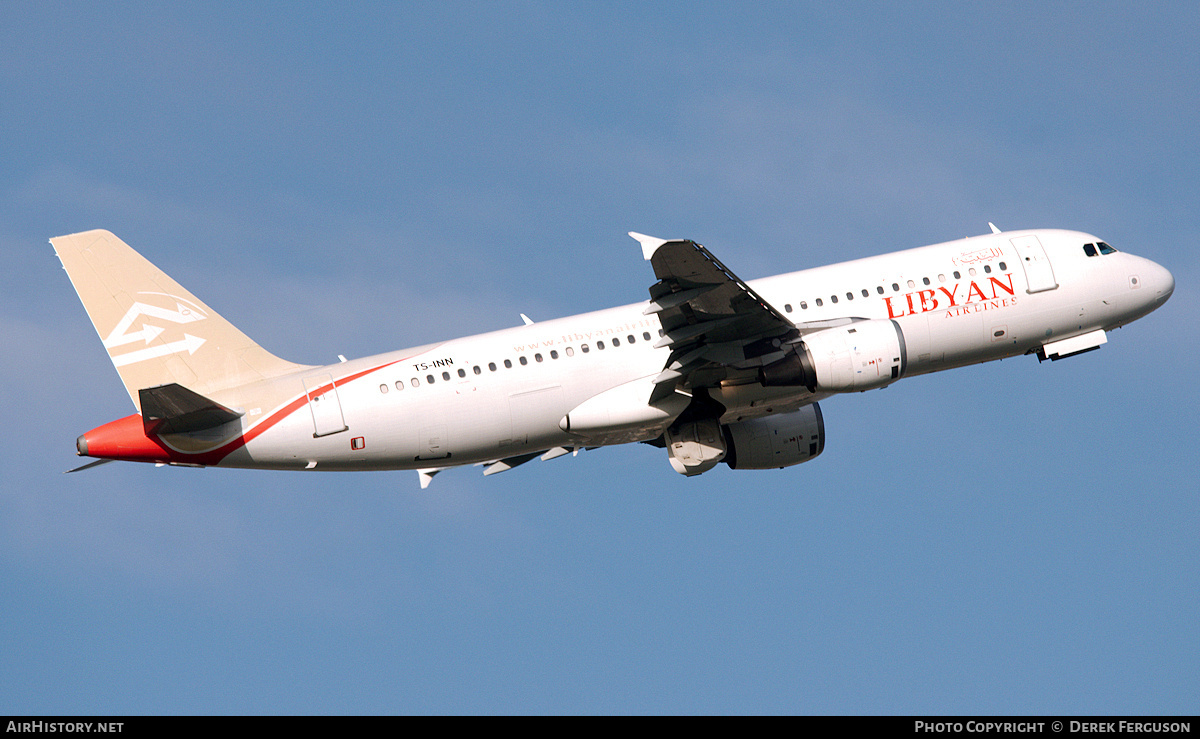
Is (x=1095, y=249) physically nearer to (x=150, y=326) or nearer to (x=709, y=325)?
(x=709, y=325)

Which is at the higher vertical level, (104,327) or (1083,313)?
(104,327)

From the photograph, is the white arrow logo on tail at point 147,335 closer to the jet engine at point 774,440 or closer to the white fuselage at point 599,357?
the white fuselage at point 599,357

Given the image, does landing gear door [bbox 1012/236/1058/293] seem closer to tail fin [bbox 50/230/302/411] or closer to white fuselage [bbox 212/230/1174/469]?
white fuselage [bbox 212/230/1174/469]

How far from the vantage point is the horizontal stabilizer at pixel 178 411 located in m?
32.4

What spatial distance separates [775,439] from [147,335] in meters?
19.2

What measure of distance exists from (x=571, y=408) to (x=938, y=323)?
1125cm

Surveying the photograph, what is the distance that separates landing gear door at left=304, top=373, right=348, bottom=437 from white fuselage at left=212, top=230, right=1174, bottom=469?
28mm

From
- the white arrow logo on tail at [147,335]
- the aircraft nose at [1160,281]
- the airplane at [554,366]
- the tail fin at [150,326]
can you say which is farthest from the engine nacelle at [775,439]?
the white arrow logo on tail at [147,335]

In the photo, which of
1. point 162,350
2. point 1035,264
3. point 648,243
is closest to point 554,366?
point 648,243

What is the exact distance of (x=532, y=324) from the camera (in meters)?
37.4

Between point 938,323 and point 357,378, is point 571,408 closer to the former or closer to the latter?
point 357,378

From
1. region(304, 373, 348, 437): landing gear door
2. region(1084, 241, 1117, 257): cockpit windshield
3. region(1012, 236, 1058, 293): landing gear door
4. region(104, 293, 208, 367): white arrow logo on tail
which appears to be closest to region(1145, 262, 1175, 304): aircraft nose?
region(1084, 241, 1117, 257): cockpit windshield

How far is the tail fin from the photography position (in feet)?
116
